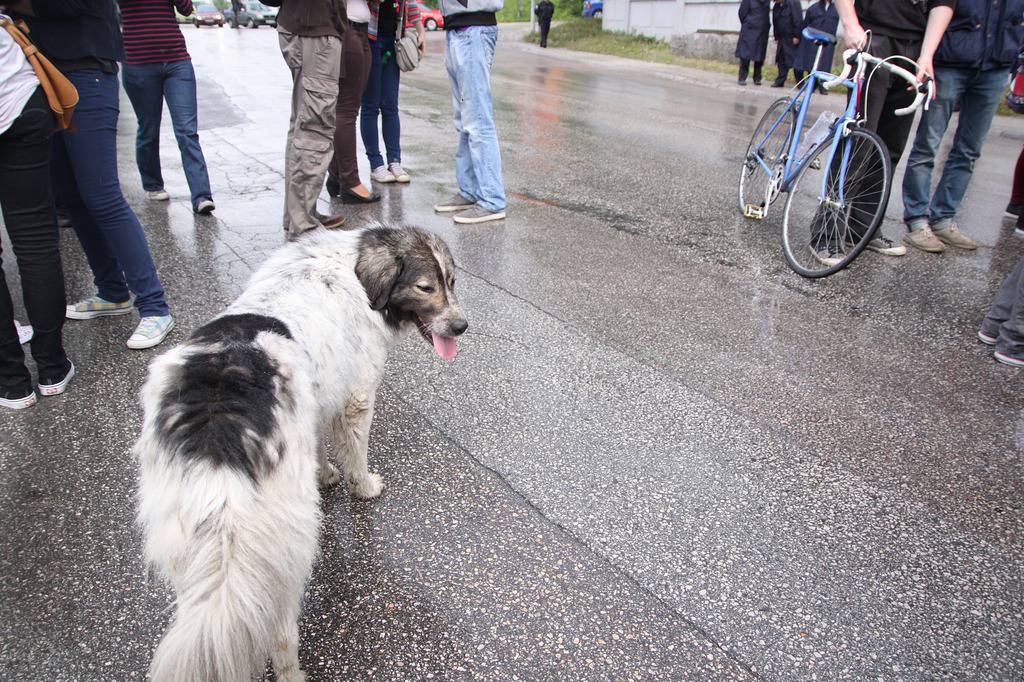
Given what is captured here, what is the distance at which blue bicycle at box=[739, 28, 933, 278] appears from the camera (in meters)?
4.95

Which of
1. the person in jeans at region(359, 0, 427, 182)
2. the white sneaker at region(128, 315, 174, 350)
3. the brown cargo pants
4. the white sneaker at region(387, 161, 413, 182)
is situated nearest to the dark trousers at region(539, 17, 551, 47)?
the person in jeans at region(359, 0, 427, 182)

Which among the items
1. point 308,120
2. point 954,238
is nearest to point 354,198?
point 308,120

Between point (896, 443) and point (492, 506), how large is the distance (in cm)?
205

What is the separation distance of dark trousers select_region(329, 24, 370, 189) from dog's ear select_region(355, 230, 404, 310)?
12.0 ft

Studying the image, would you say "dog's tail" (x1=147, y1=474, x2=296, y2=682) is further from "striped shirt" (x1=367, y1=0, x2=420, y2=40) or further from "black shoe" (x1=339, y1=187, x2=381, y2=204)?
"striped shirt" (x1=367, y1=0, x2=420, y2=40)

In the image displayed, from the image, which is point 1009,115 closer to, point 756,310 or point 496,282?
point 756,310

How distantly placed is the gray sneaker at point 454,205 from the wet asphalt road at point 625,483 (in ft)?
2.38

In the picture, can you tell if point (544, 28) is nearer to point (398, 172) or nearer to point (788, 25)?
point (788, 25)

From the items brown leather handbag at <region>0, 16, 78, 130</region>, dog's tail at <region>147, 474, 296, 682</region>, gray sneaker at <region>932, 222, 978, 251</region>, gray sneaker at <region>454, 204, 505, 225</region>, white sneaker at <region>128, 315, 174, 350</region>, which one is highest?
brown leather handbag at <region>0, 16, 78, 130</region>

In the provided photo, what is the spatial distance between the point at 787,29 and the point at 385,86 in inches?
524

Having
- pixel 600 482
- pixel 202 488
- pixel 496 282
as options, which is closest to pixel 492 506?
pixel 600 482

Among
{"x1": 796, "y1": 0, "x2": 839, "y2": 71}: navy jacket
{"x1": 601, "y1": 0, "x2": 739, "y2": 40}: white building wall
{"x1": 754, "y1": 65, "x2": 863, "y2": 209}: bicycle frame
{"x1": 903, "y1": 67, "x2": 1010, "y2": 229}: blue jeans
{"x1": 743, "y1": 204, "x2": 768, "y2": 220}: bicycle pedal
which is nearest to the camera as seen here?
{"x1": 754, "y1": 65, "x2": 863, "y2": 209}: bicycle frame

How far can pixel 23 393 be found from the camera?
133 inches

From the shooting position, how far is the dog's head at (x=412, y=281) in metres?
2.65
